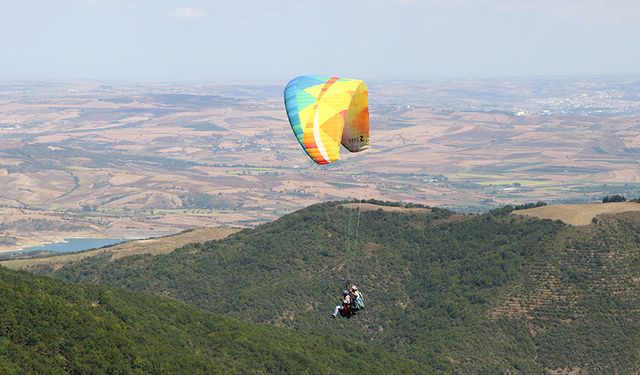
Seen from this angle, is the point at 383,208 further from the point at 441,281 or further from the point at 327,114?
the point at 327,114

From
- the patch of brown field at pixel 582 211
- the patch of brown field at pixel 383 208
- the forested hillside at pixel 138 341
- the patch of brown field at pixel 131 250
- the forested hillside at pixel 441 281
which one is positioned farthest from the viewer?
the patch of brown field at pixel 383 208

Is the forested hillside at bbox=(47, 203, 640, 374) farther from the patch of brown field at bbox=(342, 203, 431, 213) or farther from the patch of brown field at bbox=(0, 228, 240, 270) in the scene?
the patch of brown field at bbox=(0, 228, 240, 270)

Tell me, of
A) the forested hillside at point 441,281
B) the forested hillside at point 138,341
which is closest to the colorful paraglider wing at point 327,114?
the forested hillside at point 138,341

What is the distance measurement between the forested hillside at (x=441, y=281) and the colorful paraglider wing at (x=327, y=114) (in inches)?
1736

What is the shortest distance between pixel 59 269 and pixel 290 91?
77059 millimetres

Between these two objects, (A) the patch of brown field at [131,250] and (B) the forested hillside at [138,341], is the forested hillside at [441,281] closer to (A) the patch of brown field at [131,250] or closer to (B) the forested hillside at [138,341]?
(A) the patch of brown field at [131,250]

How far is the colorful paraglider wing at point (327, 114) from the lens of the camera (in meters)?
47.6

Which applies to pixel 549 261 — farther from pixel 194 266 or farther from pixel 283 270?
pixel 194 266

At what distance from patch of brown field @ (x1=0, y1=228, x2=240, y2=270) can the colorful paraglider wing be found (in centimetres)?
7731

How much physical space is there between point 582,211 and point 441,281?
22.8m

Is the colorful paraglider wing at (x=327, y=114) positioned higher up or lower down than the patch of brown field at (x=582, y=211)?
higher up

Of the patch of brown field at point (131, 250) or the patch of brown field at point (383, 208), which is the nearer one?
the patch of brown field at point (131, 250)

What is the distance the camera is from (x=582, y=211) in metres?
121

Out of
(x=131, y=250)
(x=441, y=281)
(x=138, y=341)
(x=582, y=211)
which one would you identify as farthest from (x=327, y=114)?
(x=131, y=250)
